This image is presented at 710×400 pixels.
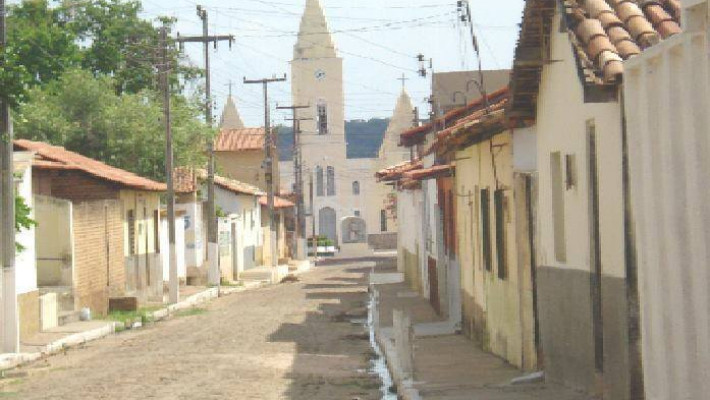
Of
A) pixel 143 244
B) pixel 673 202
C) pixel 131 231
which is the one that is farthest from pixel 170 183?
pixel 673 202

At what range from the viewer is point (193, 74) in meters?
57.3

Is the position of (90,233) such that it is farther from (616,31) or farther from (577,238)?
(616,31)

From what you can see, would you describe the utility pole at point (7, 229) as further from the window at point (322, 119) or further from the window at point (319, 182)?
the window at point (319, 182)

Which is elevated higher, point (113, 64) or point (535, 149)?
point (113, 64)

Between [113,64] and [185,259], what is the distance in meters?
10.0

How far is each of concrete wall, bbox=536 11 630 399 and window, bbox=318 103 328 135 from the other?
8826cm

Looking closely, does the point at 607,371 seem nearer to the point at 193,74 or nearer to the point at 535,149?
the point at 535,149

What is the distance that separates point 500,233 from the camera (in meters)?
18.8

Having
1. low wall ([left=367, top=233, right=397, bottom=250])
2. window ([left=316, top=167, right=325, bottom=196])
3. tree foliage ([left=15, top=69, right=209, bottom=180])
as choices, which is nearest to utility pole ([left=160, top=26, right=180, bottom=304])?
tree foliage ([left=15, top=69, right=209, bottom=180])

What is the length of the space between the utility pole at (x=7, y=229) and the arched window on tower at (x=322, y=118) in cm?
8057

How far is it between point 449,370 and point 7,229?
8.41 metres

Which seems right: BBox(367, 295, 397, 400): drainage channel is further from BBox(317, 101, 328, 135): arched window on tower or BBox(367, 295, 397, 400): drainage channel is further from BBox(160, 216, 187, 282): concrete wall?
BBox(317, 101, 328, 135): arched window on tower

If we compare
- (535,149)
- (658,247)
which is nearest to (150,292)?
(535,149)

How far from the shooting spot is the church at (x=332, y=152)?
4006 inches
